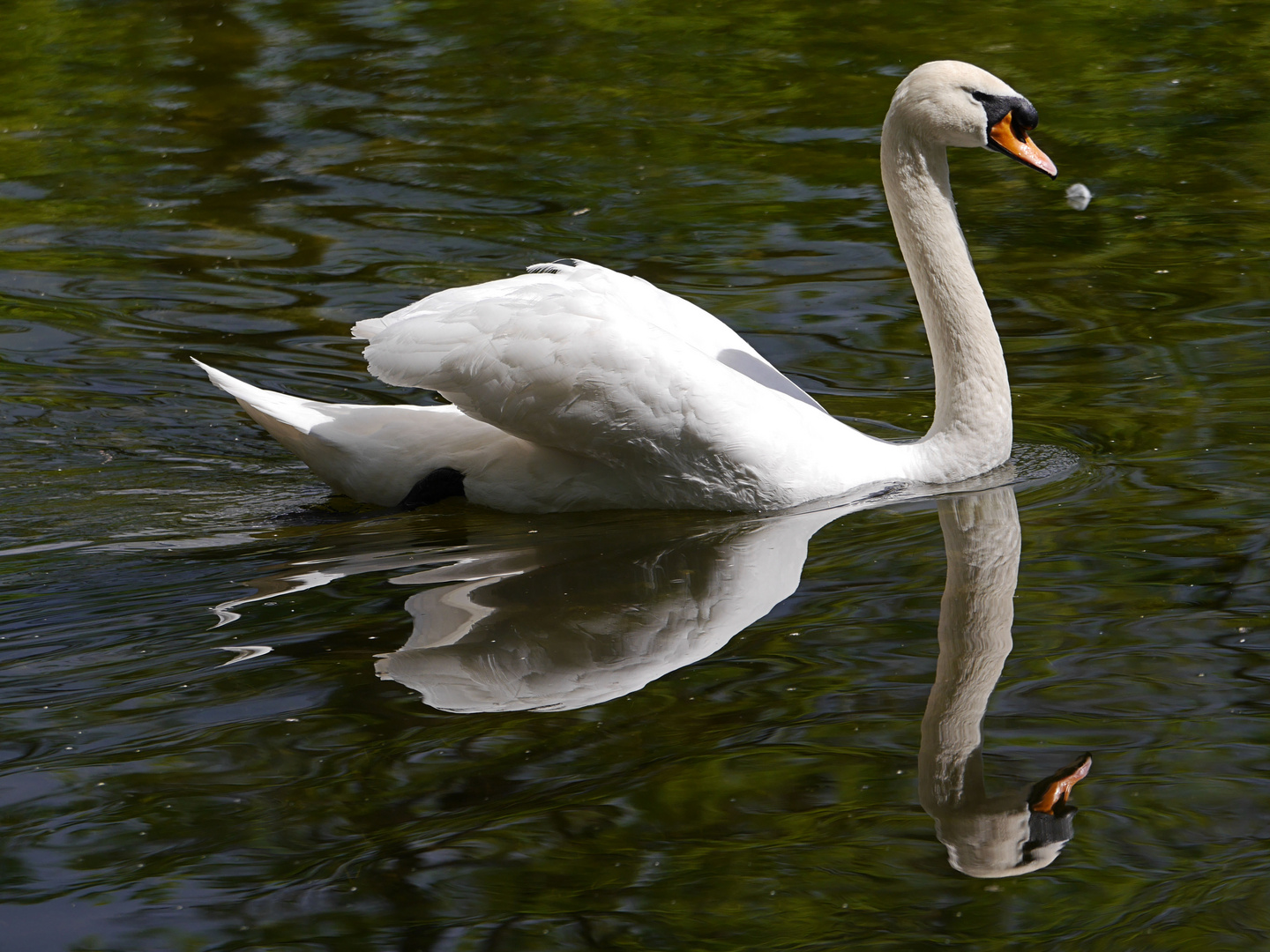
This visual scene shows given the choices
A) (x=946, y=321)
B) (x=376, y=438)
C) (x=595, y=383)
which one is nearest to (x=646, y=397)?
(x=595, y=383)

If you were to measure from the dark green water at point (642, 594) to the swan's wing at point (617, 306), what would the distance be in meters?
0.67

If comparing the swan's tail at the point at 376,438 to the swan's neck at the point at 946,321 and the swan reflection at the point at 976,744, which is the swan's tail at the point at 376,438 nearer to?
the swan's neck at the point at 946,321

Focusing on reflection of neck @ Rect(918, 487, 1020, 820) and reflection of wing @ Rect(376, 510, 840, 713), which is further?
reflection of wing @ Rect(376, 510, 840, 713)

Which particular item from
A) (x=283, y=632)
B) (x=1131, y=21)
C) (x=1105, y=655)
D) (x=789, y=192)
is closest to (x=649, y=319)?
(x=283, y=632)

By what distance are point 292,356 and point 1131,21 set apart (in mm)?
7695

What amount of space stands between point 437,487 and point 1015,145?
7.56 feet

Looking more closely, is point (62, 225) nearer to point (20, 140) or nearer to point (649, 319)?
point (20, 140)

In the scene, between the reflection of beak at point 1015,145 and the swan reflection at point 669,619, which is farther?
the reflection of beak at point 1015,145

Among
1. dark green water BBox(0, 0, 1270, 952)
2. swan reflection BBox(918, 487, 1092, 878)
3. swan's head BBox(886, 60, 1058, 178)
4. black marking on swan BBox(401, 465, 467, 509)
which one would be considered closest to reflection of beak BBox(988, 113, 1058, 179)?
swan's head BBox(886, 60, 1058, 178)

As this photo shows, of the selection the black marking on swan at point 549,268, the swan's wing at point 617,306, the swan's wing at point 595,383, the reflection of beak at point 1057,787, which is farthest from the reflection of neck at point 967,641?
the black marking on swan at point 549,268

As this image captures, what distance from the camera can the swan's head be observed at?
577cm

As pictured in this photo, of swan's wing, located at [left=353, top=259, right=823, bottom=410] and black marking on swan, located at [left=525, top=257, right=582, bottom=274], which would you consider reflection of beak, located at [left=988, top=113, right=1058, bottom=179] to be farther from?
black marking on swan, located at [left=525, top=257, right=582, bottom=274]

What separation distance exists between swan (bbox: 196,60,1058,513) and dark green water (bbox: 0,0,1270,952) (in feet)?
0.53

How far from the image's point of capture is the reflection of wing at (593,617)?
4.27 meters
